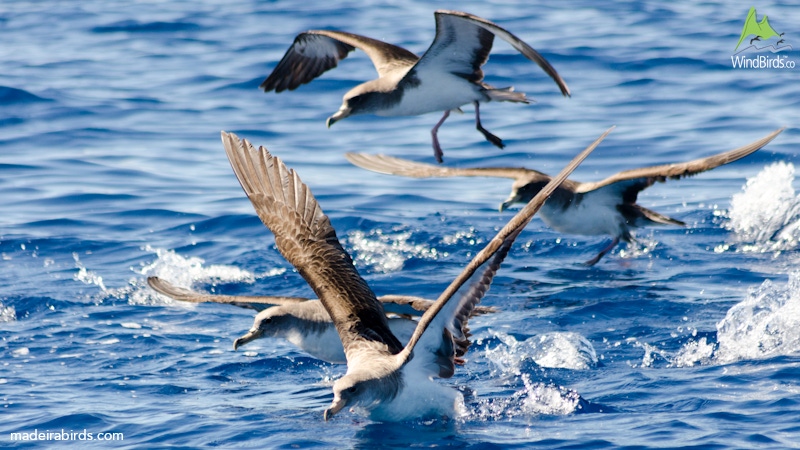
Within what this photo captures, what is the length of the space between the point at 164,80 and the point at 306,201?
11.0 meters

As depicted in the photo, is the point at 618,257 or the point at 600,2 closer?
the point at 618,257

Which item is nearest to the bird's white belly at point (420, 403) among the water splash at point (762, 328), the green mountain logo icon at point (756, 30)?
the water splash at point (762, 328)

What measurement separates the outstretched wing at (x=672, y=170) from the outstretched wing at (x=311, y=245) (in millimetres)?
3081

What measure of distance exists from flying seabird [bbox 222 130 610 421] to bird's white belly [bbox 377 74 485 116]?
2747 millimetres

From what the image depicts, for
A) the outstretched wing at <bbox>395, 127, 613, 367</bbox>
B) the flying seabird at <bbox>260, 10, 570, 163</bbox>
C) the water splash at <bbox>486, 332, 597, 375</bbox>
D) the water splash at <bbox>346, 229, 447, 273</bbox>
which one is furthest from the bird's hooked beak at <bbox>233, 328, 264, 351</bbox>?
the flying seabird at <bbox>260, 10, 570, 163</bbox>

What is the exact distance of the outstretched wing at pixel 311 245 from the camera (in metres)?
7.22

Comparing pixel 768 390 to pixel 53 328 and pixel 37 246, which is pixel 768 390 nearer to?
pixel 53 328

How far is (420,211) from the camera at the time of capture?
1269 centimetres

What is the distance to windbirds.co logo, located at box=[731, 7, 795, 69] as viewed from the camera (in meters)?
17.4

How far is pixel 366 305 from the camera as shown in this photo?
24.1 feet

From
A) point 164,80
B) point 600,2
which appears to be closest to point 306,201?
point 164,80

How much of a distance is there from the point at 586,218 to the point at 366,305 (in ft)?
13.8

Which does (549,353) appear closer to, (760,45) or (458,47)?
(458,47)

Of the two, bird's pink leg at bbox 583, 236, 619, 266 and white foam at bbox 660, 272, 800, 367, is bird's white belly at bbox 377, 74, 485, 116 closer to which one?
bird's pink leg at bbox 583, 236, 619, 266
